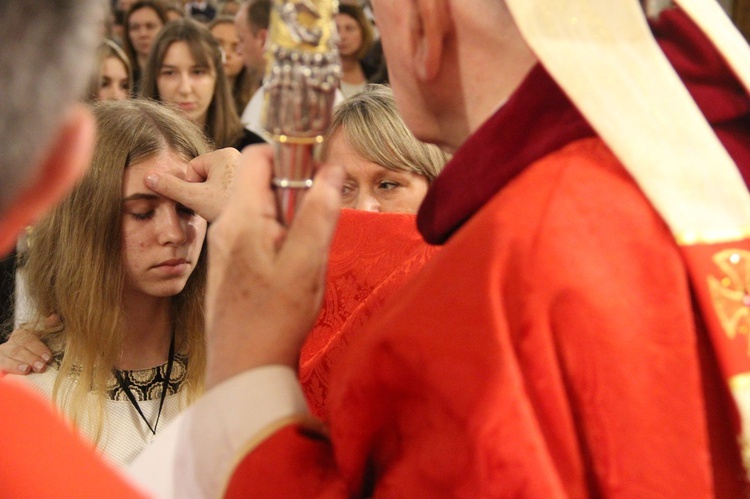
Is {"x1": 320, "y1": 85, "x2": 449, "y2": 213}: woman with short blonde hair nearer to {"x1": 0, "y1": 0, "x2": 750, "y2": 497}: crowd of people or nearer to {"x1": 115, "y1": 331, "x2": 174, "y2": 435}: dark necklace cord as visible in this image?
{"x1": 115, "y1": 331, "x2": 174, "y2": 435}: dark necklace cord

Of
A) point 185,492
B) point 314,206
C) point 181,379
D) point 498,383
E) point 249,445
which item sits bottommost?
point 181,379

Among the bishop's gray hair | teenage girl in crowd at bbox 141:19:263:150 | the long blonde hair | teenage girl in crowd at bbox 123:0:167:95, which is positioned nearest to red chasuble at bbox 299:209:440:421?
the long blonde hair

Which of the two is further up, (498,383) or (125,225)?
(498,383)

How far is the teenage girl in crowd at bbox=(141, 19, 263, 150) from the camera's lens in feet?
15.0

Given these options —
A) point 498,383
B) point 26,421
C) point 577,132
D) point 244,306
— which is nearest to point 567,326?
→ point 498,383

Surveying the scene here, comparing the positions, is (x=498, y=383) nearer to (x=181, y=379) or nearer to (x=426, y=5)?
(x=426, y=5)

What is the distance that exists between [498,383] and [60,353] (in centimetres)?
173

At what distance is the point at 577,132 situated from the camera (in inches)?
44.7

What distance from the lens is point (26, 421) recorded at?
0.73 meters

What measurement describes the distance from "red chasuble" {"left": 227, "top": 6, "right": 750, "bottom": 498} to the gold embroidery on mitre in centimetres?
3

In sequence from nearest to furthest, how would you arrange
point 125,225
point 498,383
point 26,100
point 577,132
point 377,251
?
point 26,100 < point 498,383 < point 577,132 < point 377,251 < point 125,225

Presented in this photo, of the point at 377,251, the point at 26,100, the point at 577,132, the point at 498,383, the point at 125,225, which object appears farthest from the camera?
the point at 125,225

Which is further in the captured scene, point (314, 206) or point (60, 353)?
point (60, 353)

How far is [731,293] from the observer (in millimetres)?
1075
